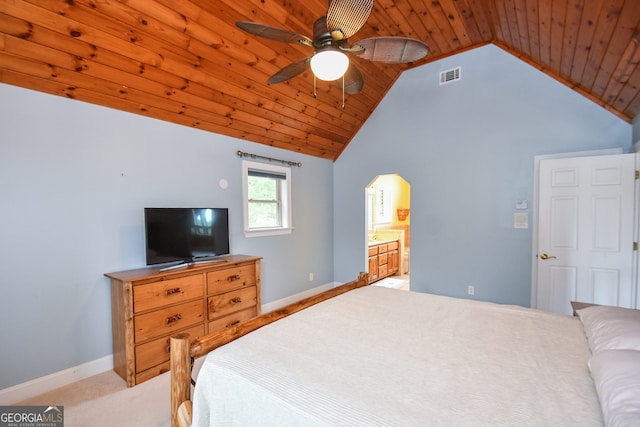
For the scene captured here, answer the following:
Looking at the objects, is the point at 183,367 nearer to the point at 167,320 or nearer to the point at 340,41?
the point at 167,320

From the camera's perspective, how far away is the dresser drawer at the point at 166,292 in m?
2.37

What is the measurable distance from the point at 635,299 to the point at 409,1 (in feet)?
11.8

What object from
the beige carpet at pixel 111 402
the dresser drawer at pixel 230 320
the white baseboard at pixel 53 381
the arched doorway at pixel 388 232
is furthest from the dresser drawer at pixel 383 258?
the white baseboard at pixel 53 381

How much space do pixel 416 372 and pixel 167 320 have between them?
2198 millimetres

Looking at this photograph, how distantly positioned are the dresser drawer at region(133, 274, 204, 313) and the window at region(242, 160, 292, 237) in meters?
1.19

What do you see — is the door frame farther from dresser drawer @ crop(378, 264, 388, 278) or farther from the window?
the window

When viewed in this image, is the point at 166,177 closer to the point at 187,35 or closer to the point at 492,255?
the point at 187,35

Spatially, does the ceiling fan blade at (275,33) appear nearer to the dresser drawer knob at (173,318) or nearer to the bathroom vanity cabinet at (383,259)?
the dresser drawer knob at (173,318)

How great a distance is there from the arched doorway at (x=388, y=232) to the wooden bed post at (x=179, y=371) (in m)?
3.86

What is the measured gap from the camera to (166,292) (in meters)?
2.54

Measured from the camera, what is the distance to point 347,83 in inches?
90.4

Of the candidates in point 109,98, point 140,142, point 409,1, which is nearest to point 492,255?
point 409,1

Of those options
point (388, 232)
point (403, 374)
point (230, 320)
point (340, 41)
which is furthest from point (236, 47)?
point (388, 232)

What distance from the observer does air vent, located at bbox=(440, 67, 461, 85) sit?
154 inches
